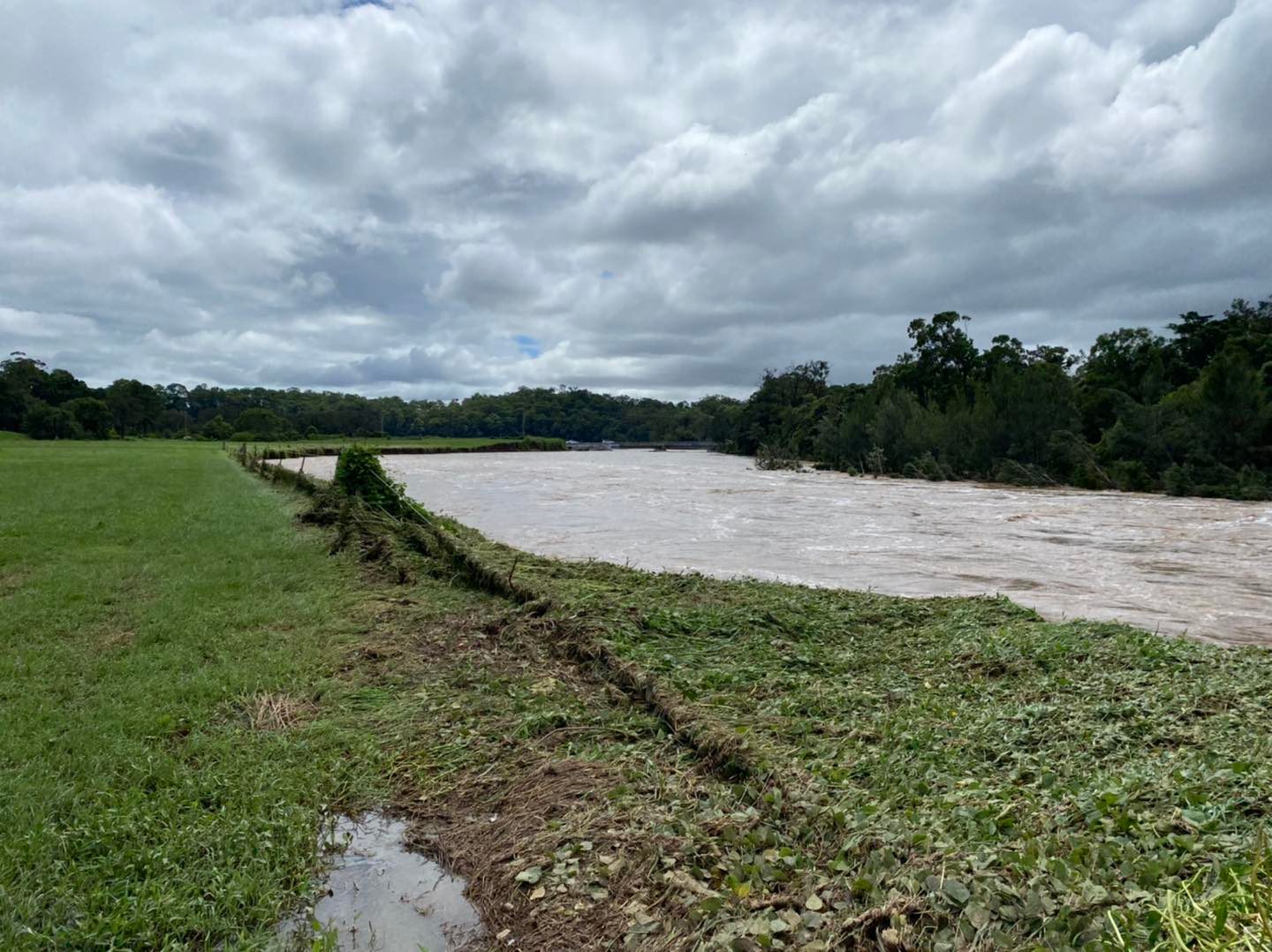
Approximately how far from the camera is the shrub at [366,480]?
13953mm

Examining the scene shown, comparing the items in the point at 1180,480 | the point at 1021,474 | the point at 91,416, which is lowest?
the point at 1021,474

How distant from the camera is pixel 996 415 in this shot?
41.3m

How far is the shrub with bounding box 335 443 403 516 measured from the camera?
14.0m

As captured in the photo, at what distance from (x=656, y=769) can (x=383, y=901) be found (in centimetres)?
139

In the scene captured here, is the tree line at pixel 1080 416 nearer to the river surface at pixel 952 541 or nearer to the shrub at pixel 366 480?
the river surface at pixel 952 541

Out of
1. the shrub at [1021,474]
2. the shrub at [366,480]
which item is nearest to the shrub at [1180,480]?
the shrub at [1021,474]

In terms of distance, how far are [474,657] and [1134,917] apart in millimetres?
4770

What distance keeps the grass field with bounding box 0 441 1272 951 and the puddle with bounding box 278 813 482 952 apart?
115 mm

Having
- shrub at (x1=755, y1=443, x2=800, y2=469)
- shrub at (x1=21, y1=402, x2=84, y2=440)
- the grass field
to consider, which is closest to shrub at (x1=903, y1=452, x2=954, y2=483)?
shrub at (x1=755, y1=443, x2=800, y2=469)

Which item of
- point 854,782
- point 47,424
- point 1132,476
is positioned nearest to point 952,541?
point 854,782

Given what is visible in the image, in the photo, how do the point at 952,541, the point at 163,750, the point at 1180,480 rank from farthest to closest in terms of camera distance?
the point at 1180,480 < the point at 952,541 < the point at 163,750

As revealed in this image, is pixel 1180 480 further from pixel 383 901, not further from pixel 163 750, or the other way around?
pixel 163 750

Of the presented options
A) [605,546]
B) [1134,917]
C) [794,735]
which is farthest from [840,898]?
[605,546]

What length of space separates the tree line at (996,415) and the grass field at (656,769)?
2931 cm
